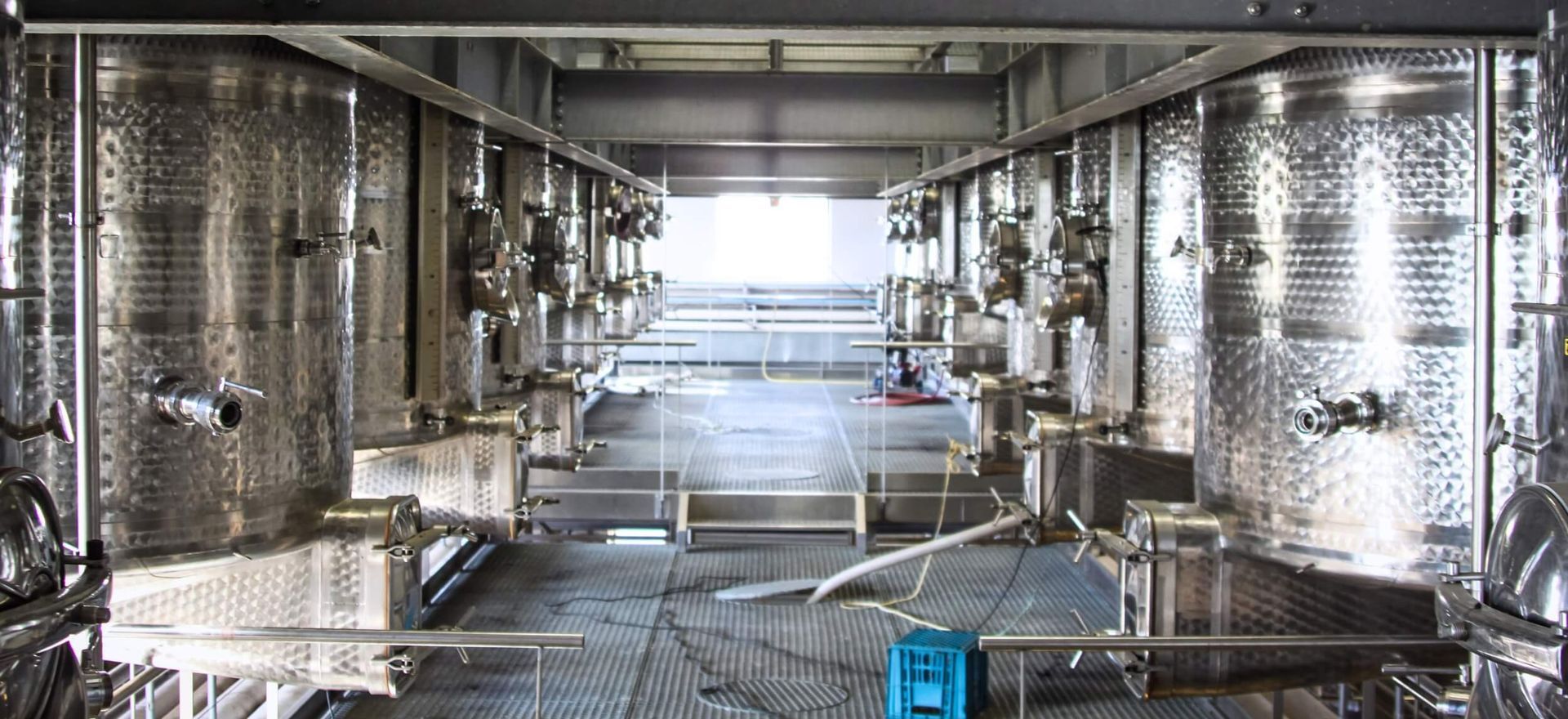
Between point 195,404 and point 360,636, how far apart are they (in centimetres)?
96

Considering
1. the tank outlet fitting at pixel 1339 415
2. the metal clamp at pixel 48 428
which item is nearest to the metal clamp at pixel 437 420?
the metal clamp at pixel 48 428

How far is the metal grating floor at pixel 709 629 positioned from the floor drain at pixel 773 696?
40 mm

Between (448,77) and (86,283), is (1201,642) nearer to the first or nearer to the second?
(86,283)

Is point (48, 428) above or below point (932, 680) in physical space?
above

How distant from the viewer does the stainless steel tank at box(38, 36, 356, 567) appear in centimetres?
412

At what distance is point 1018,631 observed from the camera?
20.6 feet

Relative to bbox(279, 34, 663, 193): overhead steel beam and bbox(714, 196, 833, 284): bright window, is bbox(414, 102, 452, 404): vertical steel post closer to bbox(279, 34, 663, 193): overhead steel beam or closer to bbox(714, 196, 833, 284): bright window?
bbox(279, 34, 663, 193): overhead steel beam

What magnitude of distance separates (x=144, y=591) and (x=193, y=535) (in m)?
0.25

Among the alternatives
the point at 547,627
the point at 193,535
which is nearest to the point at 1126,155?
the point at 547,627

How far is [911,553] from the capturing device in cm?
699

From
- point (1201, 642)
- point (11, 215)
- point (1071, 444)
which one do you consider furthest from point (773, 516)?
Answer: point (11, 215)

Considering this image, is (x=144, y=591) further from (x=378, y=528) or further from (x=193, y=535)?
(x=378, y=528)

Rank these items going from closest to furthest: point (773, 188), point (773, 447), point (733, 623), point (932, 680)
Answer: point (932, 680), point (733, 623), point (773, 447), point (773, 188)

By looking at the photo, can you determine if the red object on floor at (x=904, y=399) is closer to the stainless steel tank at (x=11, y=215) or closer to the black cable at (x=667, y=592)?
the black cable at (x=667, y=592)
